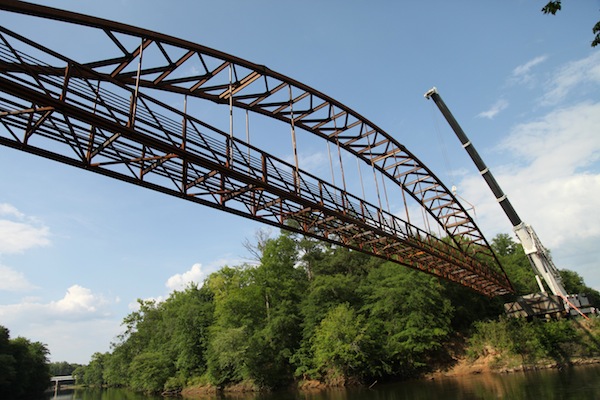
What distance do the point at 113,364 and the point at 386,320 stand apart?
60.1 meters

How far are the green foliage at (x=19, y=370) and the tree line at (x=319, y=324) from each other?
1666 centimetres

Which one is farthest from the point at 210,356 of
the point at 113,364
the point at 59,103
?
the point at 113,364

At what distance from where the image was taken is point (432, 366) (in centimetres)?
3522

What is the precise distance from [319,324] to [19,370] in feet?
163

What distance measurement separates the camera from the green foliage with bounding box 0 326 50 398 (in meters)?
47.3

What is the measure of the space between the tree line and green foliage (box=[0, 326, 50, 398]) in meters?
16.7

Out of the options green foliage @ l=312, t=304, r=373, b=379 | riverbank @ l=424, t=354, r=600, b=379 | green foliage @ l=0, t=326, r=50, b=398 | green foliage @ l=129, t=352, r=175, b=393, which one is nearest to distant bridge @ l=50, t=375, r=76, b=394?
green foliage @ l=0, t=326, r=50, b=398

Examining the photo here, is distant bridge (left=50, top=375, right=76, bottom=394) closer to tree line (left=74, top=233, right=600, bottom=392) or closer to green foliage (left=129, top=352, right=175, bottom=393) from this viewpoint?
green foliage (left=129, top=352, right=175, bottom=393)

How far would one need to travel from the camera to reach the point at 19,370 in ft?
183

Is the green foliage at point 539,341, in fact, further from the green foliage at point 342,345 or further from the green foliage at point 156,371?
the green foliage at point 156,371

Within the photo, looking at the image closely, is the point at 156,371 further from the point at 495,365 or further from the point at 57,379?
the point at 57,379

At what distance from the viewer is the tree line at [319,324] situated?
107ft

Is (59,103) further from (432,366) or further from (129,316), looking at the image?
(129,316)

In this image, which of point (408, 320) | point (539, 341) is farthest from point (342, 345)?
point (539, 341)
